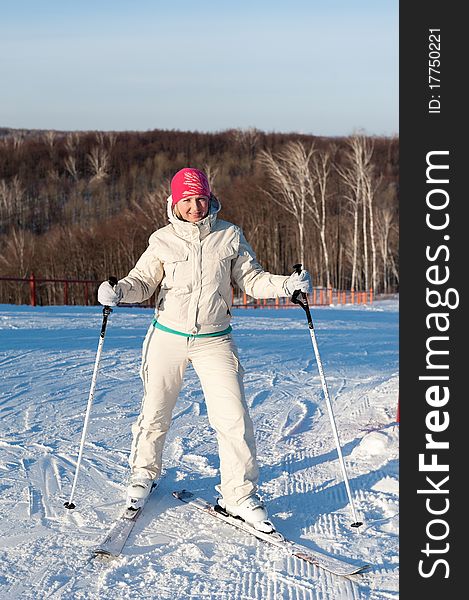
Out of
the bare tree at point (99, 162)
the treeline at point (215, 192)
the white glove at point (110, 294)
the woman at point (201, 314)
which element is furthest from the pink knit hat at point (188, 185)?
the bare tree at point (99, 162)

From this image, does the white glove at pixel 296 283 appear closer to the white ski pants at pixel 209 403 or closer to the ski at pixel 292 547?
the white ski pants at pixel 209 403

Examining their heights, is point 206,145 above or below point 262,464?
above

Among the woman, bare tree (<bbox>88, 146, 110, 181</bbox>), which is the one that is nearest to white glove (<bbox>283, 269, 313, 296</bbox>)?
the woman

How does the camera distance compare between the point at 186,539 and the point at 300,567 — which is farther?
the point at 186,539

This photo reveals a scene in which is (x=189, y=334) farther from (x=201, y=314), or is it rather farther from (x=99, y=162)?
(x=99, y=162)

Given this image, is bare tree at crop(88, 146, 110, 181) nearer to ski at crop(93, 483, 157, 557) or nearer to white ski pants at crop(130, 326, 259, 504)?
white ski pants at crop(130, 326, 259, 504)

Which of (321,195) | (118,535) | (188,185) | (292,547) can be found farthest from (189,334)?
(321,195)

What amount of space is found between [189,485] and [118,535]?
2.97 ft

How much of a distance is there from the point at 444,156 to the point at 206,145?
80.9 m

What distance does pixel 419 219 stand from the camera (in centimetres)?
363

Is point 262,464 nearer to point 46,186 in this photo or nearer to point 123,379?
point 123,379

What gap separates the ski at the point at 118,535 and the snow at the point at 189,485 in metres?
0.04

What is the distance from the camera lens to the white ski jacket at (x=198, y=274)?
12.4ft

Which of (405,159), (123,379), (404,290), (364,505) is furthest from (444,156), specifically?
(123,379)
